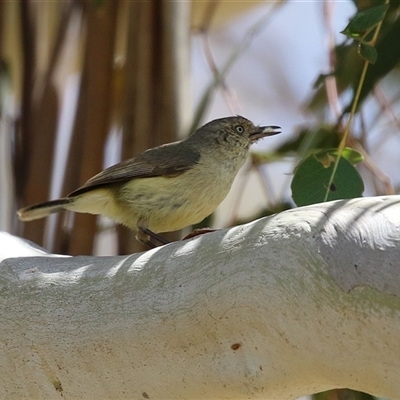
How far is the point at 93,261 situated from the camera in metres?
1.70

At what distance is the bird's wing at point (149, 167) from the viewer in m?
2.49

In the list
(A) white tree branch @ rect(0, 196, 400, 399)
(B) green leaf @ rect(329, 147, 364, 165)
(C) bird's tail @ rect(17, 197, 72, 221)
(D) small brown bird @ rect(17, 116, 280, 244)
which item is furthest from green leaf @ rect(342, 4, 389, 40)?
(C) bird's tail @ rect(17, 197, 72, 221)

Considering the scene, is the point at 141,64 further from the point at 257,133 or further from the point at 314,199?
the point at 314,199

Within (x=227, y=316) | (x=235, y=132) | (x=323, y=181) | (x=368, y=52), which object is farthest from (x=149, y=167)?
(x=227, y=316)

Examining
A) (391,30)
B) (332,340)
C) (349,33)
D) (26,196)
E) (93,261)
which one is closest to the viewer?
(332,340)

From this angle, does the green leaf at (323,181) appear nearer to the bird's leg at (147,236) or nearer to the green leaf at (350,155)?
the green leaf at (350,155)

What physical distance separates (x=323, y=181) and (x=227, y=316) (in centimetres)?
74

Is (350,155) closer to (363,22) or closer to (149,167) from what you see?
(363,22)

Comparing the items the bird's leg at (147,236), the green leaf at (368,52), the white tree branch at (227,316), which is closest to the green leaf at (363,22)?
the green leaf at (368,52)

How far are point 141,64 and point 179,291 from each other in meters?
1.87

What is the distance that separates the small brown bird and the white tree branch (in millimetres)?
792

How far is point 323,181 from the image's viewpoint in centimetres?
203

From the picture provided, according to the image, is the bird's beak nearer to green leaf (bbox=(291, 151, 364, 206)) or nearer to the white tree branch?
green leaf (bbox=(291, 151, 364, 206))

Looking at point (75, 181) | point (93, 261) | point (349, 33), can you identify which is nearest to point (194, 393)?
point (93, 261)
